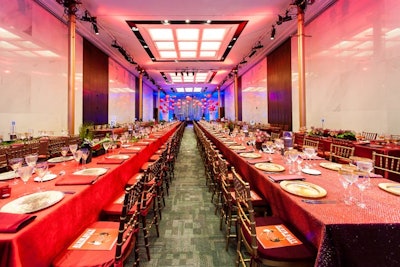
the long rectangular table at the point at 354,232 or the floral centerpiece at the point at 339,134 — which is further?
the floral centerpiece at the point at 339,134

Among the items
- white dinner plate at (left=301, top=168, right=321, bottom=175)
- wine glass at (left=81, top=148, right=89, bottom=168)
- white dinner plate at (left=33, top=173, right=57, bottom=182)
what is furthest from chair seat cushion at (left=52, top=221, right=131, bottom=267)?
white dinner plate at (left=301, top=168, right=321, bottom=175)

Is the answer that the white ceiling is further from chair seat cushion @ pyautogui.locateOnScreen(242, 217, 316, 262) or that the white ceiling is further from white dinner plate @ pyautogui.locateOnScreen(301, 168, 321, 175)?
chair seat cushion @ pyautogui.locateOnScreen(242, 217, 316, 262)

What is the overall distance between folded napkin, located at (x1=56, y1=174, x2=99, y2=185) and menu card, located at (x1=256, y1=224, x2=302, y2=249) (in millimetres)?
1375

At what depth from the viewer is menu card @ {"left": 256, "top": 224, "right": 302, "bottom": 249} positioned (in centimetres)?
147

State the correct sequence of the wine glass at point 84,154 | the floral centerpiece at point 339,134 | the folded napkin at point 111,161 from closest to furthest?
the wine glass at point 84,154 < the folded napkin at point 111,161 < the floral centerpiece at point 339,134

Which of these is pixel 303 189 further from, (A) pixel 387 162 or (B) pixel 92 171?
(A) pixel 387 162

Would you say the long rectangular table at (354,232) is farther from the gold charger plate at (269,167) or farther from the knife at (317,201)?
the gold charger plate at (269,167)

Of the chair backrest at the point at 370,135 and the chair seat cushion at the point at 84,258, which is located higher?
the chair backrest at the point at 370,135

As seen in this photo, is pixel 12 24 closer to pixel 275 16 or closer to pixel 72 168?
pixel 72 168

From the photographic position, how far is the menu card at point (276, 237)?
1.47 meters

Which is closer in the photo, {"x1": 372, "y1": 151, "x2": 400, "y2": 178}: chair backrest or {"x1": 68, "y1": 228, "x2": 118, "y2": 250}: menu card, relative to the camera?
{"x1": 68, "y1": 228, "x2": 118, "y2": 250}: menu card

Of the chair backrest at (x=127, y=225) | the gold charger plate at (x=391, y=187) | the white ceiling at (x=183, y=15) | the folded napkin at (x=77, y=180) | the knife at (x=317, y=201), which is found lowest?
the chair backrest at (x=127, y=225)

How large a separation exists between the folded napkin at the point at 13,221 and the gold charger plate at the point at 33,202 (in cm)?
9

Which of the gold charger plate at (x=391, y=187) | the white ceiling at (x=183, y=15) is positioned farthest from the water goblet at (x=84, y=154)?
the white ceiling at (x=183, y=15)
